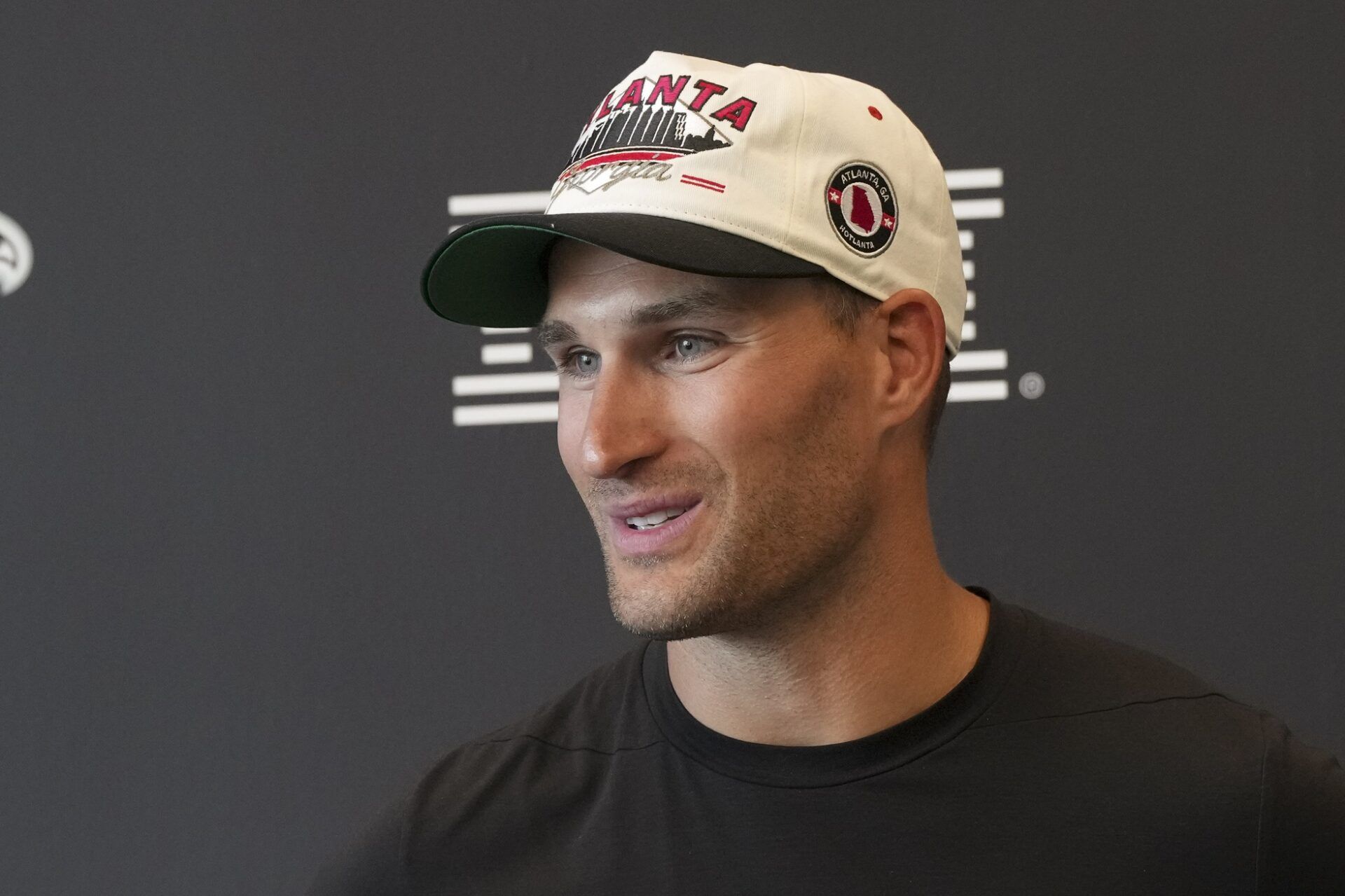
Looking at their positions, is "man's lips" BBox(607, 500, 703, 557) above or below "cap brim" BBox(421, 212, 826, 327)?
below

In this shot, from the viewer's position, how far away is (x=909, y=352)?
104 cm

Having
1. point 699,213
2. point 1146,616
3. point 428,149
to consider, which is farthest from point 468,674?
point 699,213

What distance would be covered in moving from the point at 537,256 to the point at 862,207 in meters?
0.24

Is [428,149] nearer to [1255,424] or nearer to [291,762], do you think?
[291,762]

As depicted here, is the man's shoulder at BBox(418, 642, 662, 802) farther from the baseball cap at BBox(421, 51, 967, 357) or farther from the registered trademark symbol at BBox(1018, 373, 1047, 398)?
the registered trademark symbol at BBox(1018, 373, 1047, 398)

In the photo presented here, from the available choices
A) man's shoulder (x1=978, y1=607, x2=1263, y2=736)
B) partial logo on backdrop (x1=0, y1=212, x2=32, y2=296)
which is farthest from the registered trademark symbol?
partial logo on backdrop (x1=0, y1=212, x2=32, y2=296)

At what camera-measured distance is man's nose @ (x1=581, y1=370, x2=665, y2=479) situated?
93cm

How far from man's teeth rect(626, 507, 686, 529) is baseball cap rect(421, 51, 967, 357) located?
0.16m

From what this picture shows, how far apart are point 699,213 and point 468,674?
92cm

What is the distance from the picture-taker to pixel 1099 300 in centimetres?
166

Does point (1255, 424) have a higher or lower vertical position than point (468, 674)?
higher

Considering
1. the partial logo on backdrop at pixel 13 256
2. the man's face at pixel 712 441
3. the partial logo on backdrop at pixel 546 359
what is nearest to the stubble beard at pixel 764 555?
the man's face at pixel 712 441

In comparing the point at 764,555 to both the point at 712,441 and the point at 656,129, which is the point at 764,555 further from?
the point at 656,129

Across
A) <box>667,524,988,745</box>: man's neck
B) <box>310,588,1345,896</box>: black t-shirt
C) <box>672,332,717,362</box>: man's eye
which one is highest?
<box>672,332,717,362</box>: man's eye
